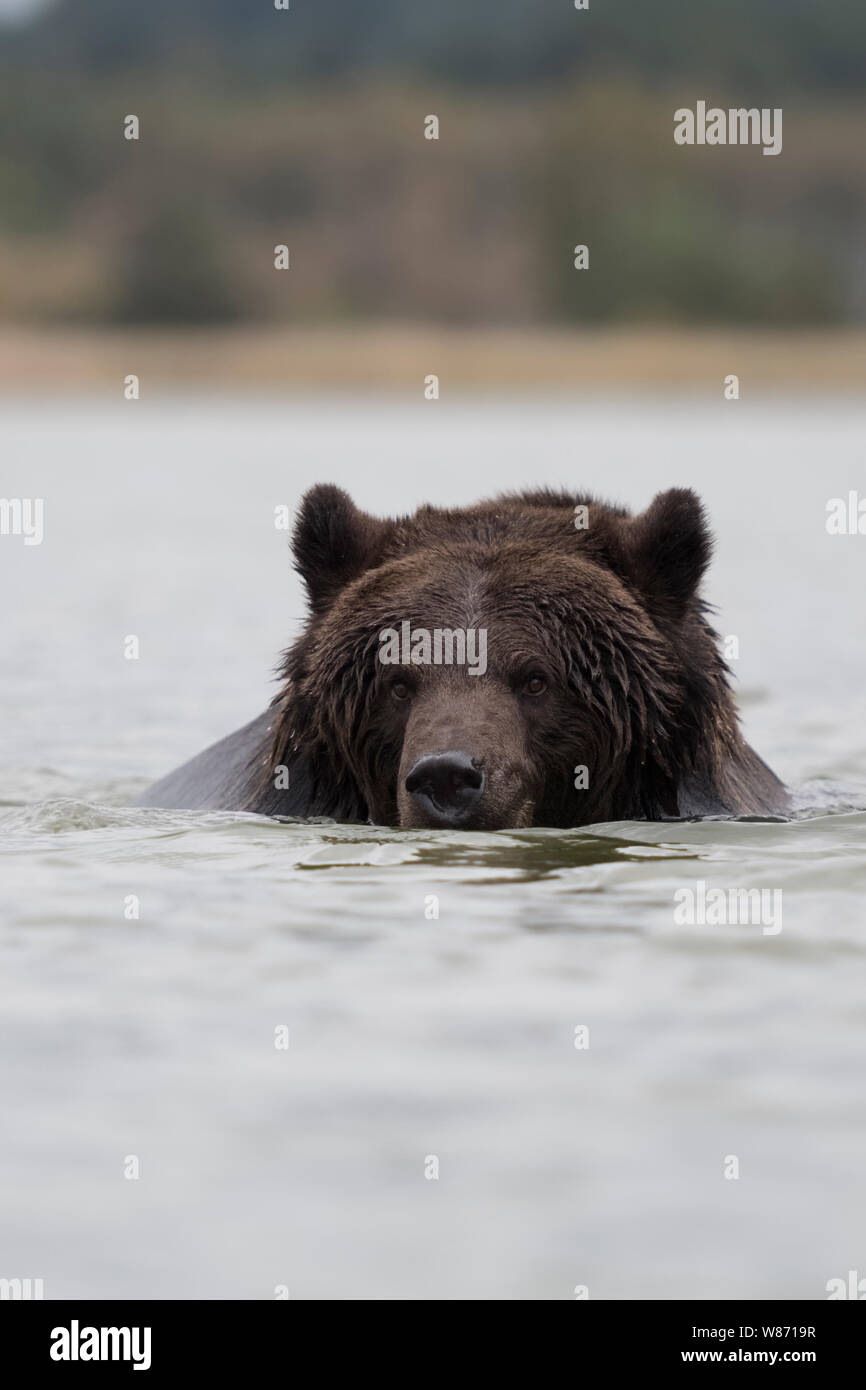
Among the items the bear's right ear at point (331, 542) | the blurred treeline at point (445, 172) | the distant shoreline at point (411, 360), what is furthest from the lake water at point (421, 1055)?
the blurred treeline at point (445, 172)

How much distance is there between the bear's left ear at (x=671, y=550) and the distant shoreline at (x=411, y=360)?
61.9 metres

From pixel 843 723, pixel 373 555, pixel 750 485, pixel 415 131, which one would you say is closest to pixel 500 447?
pixel 750 485

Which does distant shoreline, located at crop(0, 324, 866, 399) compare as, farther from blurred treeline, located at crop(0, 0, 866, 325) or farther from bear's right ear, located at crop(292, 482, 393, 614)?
bear's right ear, located at crop(292, 482, 393, 614)

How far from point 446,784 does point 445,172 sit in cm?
11187

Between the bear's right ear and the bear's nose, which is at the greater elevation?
the bear's right ear

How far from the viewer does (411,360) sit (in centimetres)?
7450

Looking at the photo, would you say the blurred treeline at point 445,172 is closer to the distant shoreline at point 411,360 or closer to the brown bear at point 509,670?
the distant shoreline at point 411,360

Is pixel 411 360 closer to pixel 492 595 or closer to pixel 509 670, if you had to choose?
pixel 492 595

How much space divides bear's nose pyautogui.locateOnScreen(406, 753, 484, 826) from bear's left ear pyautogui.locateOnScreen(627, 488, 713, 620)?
1200 millimetres

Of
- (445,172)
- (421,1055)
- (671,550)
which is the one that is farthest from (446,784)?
(445,172)

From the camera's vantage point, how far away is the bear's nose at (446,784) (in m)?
7.71

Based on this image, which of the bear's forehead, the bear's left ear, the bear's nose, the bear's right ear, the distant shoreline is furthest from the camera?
the distant shoreline

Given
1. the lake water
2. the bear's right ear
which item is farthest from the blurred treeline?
the lake water

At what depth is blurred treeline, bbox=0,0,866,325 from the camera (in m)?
94.2
